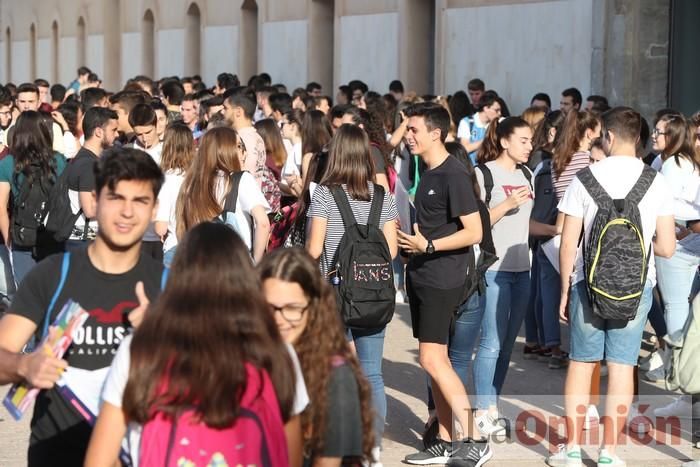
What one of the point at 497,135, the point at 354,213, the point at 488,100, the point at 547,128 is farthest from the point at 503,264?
the point at 488,100

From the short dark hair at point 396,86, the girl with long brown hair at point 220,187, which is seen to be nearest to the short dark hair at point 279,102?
the short dark hair at point 396,86

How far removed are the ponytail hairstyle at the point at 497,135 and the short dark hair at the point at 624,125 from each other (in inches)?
33.5

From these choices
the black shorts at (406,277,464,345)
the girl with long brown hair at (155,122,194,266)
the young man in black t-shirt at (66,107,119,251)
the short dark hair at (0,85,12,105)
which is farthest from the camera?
the short dark hair at (0,85,12,105)

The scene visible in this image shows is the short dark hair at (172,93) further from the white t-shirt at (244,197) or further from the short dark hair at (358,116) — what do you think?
the white t-shirt at (244,197)

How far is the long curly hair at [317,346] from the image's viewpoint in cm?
362

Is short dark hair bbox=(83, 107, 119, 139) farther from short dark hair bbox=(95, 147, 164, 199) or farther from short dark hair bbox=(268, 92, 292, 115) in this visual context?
short dark hair bbox=(268, 92, 292, 115)

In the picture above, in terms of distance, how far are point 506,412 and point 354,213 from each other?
6.51 feet

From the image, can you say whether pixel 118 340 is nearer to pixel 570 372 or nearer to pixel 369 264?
pixel 369 264

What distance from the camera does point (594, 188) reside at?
20.4ft

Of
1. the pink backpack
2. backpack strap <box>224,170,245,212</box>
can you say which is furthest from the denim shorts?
the pink backpack

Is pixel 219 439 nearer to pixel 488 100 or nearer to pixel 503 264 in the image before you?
pixel 503 264

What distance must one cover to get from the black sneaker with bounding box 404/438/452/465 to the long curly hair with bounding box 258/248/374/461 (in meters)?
2.84

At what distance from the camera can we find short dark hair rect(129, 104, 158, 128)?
881cm

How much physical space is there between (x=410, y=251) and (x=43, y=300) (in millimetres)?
2801
